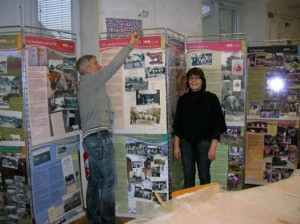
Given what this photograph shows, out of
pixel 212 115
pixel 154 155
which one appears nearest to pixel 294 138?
pixel 212 115

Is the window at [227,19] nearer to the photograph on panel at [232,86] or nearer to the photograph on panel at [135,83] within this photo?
the photograph on panel at [232,86]

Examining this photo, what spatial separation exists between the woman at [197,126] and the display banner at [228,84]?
1.19 feet

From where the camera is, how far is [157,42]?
2703 millimetres

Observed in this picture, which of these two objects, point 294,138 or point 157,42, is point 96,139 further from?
point 294,138

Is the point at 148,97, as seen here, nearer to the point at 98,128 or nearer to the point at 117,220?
the point at 98,128

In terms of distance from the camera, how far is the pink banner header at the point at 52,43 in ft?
8.00

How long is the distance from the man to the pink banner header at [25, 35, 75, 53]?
0.78ft

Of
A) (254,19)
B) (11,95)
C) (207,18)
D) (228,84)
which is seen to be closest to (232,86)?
(228,84)

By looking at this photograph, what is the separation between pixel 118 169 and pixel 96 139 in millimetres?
433

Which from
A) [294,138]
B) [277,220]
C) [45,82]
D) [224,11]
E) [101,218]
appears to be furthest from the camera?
[224,11]

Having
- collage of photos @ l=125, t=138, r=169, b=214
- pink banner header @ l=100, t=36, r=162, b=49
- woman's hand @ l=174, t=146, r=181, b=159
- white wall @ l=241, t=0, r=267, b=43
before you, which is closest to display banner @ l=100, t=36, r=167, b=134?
pink banner header @ l=100, t=36, r=162, b=49

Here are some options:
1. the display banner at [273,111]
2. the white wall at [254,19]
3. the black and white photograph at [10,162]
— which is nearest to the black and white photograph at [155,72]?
the black and white photograph at [10,162]

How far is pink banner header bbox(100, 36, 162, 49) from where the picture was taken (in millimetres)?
2705

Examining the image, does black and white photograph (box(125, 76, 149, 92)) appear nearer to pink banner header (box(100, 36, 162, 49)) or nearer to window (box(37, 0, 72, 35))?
pink banner header (box(100, 36, 162, 49))
